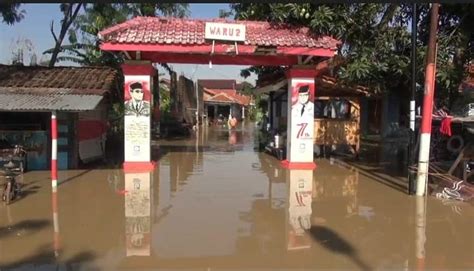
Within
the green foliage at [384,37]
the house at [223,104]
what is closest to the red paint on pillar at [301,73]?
the green foliage at [384,37]

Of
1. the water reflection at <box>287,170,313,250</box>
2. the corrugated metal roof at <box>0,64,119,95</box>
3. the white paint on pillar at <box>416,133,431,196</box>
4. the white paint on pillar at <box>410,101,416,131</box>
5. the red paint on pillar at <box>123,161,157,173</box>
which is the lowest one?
the water reflection at <box>287,170,313,250</box>

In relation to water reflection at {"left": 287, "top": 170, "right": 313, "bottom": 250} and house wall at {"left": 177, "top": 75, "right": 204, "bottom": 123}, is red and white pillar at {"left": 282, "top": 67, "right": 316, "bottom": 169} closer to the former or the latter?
water reflection at {"left": 287, "top": 170, "right": 313, "bottom": 250}

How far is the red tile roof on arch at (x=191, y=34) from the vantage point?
44.7ft

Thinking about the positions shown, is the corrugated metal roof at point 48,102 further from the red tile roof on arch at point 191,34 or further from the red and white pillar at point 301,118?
the red and white pillar at point 301,118

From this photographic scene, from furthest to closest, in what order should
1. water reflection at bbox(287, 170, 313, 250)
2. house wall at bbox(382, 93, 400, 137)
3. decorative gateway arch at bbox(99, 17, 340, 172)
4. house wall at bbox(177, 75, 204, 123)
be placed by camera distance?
1. house wall at bbox(177, 75, 204, 123)
2. house wall at bbox(382, 93, 400, 137)
3. decorative gateway arch at bbox(99, 17, 340, 172)
4. water reflection at bbox(287, 170, 313, 250)

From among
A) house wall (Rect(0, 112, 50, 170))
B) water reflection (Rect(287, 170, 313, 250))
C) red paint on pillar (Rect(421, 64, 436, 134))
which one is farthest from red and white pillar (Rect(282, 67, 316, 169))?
house wall (Rect(0, 112, 50, 170))

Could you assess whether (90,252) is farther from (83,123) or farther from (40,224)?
(83,123)

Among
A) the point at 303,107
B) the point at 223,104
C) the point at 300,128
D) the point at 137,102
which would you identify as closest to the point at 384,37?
the point at 303,107

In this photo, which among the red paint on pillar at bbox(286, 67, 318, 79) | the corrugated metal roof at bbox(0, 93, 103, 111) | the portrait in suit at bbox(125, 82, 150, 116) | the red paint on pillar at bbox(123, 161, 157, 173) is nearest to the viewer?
the corrugated metal roof at bbox(0, 93, 103, 111)

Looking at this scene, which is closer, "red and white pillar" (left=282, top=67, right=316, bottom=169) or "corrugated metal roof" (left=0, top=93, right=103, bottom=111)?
→ "corrugated metal roof" (left=0, top=93, right=103, bottom=111)

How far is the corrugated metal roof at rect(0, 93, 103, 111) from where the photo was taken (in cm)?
1268

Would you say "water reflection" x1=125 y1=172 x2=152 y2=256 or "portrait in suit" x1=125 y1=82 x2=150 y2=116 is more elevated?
"portrait in suit" x1=125 y1=82 x2=150 y2=116

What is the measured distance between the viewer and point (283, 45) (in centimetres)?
1395

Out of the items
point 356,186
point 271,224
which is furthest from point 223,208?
point 356,186
